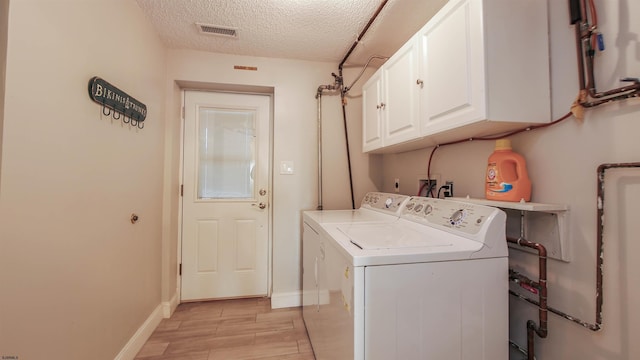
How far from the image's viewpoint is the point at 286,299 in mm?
2270

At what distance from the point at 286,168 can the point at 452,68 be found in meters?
1.56

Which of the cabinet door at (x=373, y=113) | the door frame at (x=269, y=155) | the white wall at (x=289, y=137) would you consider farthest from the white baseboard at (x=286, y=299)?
the cabinet door at (x=373, y=113)

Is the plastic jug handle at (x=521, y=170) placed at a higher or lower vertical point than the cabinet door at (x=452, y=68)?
lower

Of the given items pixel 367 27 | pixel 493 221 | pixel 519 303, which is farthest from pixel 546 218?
pixel 367 27

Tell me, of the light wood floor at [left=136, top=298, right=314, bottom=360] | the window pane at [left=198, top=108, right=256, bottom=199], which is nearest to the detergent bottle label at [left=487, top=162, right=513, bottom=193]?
the light wood floor at [left=136, top=298, right=314, bottom=360]

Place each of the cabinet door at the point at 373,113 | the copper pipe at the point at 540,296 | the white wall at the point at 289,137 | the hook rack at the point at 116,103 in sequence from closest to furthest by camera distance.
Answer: the copper pipe at the point at 540,296
the hook rack at the point at 116,103
the cabinet door at the point at 373,113
the white wall at the point at 289,137

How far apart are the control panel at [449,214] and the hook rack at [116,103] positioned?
1788 millimetres

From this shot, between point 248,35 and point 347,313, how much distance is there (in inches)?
80.8

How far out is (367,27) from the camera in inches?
70.4

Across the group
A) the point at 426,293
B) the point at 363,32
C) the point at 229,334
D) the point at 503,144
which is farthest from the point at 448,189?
the point at 229,334

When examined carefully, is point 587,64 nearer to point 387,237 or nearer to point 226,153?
point 387,237

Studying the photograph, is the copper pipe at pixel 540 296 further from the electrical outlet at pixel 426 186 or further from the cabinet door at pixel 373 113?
the cabinet door at pixel 373 113

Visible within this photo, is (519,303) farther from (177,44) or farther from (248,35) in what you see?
(177,44)

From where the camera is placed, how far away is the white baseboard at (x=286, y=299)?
2240 millimetres
